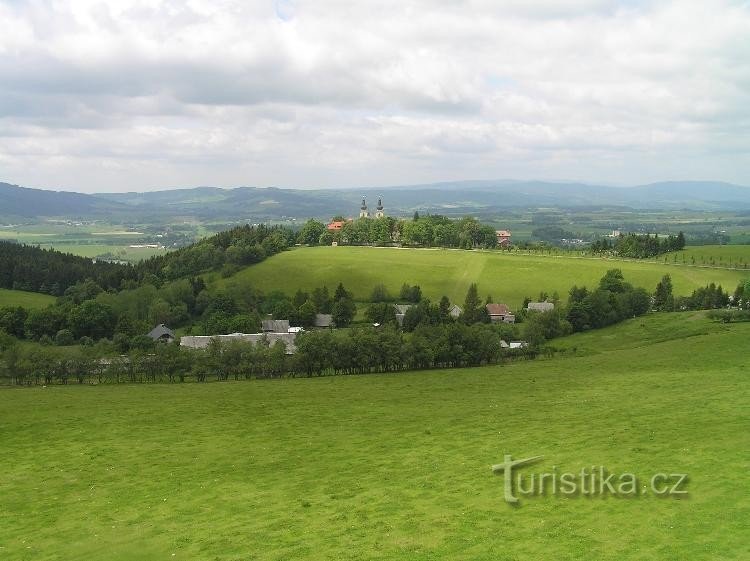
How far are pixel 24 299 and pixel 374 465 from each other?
101 metres

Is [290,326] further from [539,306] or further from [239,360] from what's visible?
[539,306]

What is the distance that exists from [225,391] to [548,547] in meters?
37.7

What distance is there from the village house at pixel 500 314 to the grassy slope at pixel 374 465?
36.0m

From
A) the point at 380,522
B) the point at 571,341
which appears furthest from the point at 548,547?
the point at 571,341

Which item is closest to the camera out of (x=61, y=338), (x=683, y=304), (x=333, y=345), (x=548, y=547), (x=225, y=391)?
(x=548, y=547)

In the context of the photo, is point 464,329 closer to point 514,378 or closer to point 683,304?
point 514,378

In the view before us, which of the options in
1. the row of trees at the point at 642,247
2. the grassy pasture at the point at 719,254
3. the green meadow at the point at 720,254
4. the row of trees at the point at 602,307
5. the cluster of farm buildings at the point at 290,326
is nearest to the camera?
the cluster of farm buildings at the point at 290,326

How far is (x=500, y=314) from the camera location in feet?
297

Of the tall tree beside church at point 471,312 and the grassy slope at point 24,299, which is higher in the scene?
the tall tree beside church at point 471,312

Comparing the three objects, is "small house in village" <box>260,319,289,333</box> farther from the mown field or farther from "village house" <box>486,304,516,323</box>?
the mown field

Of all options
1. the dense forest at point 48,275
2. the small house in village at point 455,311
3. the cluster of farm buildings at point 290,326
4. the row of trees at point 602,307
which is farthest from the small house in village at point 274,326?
the dense forest at point 48,275

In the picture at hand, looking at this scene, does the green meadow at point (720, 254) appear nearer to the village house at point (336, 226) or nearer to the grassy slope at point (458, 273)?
the grassy slope at point (458, 273)

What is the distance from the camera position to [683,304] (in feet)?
288

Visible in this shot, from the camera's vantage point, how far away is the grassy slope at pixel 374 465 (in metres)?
20.5
